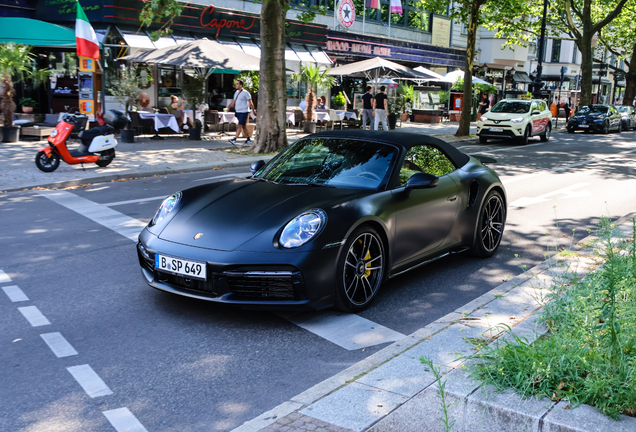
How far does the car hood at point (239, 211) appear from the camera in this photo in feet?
15.6

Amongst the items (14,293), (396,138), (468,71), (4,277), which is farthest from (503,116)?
(14,293)

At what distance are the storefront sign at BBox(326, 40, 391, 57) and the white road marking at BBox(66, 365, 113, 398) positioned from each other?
95.7ft

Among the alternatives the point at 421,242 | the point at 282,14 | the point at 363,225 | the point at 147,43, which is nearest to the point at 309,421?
the point at 363,225

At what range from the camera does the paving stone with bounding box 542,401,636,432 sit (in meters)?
2.76

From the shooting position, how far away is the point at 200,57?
1877 centimetres

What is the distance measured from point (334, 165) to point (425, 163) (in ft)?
3.04

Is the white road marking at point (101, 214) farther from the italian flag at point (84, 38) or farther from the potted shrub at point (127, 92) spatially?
the potted shrub at point (127, 92)

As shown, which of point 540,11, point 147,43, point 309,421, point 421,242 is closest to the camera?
point 309,421

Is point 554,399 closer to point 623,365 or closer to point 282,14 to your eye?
point 623,365

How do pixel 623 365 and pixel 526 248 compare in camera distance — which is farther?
pixel 526 248

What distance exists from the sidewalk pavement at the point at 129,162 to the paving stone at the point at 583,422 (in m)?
10.2

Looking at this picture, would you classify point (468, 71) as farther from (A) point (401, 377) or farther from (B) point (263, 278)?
(A) point (401, 377)

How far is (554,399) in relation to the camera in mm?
3041

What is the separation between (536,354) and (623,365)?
410 millimetres
